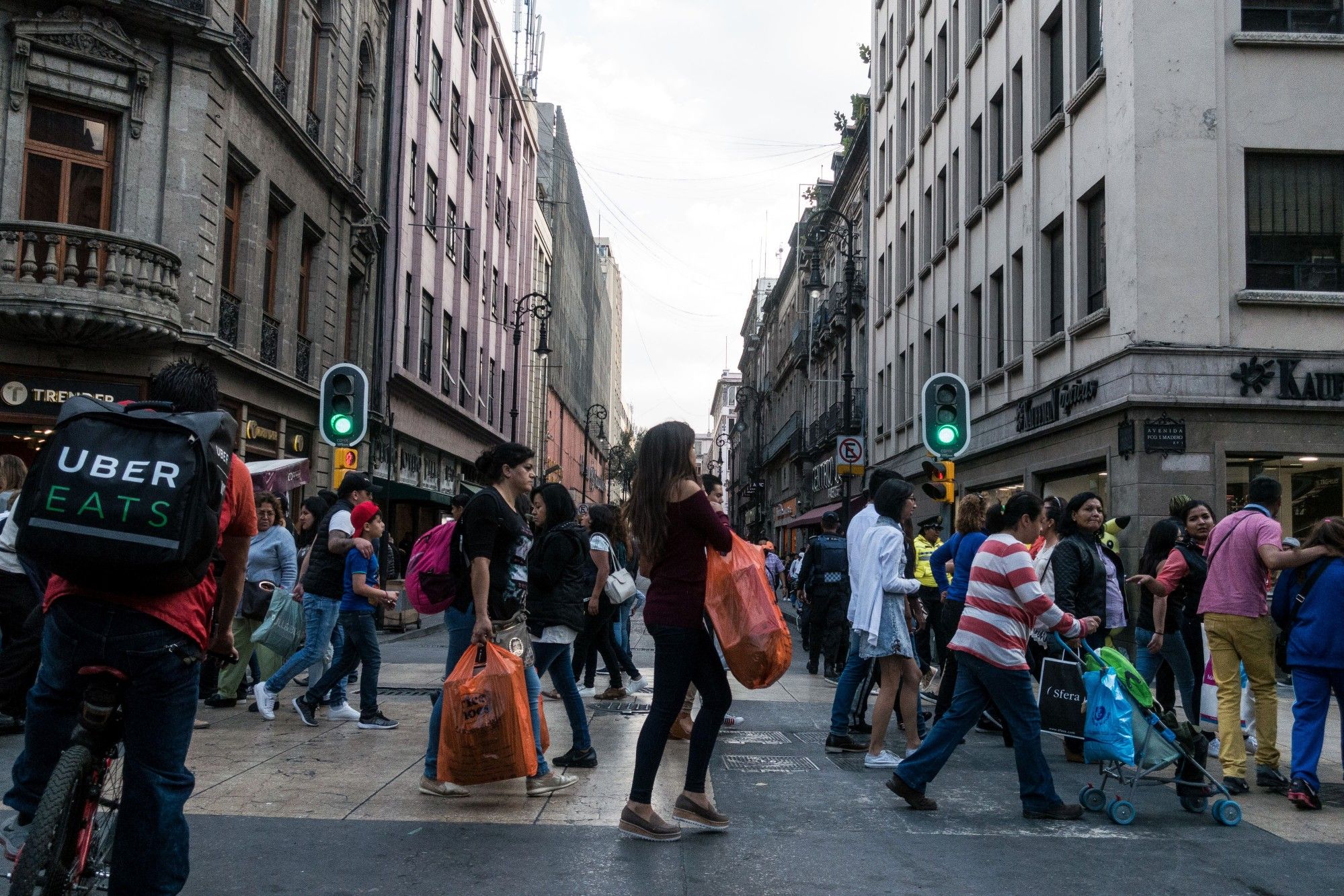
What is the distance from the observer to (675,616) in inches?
Answer: 204

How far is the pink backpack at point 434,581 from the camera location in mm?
6293

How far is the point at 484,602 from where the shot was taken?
5.80m

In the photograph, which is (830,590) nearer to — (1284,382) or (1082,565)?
(1082,565)

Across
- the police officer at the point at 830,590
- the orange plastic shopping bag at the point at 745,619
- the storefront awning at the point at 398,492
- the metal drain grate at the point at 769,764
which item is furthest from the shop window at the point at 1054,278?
the orange plastic shopping bag at the point at 745,619

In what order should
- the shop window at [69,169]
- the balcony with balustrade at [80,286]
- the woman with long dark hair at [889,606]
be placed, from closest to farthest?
the woman with long dark hair at [889,606] → the balcony with balustrade at [80,286] → the shop window at [69,169]

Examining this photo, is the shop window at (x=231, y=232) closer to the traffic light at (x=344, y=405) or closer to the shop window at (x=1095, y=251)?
the traffic light at (x=344, y=405)

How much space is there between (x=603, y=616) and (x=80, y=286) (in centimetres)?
865

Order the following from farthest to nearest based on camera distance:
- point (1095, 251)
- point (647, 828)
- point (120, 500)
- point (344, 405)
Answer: point (1095, 251)
point (344, 405)
point (647, 828)
point (120, 500)

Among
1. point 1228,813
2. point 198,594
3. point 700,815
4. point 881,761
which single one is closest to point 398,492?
point 881,761

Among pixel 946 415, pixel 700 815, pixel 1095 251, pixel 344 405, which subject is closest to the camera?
pixel 700 815

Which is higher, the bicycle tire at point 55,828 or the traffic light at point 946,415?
the traffic light at point 946,415

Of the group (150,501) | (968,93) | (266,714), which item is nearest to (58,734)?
(150,501)

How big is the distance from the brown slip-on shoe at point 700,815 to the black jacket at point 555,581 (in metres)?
1.61

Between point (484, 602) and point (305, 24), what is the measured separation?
17959 millimetres
